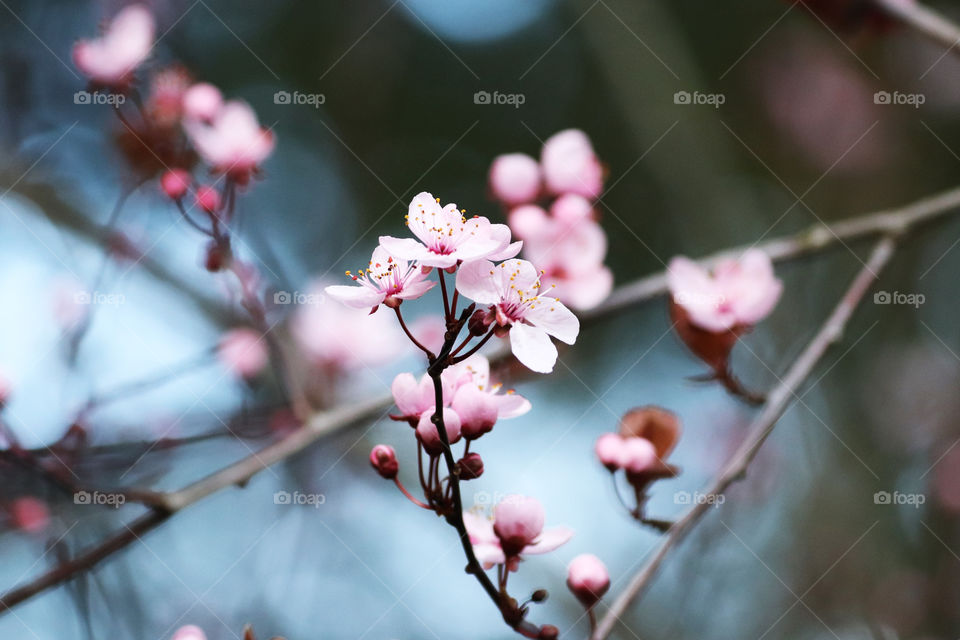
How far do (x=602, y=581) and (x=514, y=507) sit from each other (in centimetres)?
20

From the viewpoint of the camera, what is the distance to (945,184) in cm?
346

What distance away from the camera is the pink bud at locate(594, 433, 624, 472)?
1.20 metres

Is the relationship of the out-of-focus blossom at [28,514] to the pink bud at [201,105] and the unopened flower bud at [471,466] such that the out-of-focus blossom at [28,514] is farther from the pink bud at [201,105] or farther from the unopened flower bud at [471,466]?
the unopened flower bud at [471,466]

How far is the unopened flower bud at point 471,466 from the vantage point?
85cm

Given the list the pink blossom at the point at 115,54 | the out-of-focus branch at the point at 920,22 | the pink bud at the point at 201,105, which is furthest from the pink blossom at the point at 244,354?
the out-of-focus branch at the point at 920,22

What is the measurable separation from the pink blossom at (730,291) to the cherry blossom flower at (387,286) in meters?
0.75

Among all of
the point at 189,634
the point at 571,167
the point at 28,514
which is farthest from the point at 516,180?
the point at 28,514

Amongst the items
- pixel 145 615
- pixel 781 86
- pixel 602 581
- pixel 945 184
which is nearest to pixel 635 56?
pixel 781 86

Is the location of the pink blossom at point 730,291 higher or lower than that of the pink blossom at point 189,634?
higher

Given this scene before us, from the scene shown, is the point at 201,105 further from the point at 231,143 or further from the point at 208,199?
the point at 208,199

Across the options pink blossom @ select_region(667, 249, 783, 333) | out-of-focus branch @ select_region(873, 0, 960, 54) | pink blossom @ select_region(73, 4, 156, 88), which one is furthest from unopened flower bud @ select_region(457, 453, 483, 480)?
pink blossom @ select_region(73, 4, 156, 88)

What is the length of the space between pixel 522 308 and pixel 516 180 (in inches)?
35.7

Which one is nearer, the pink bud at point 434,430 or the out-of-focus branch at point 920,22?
the pink bud at point 434,430

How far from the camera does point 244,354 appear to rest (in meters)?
2.04
